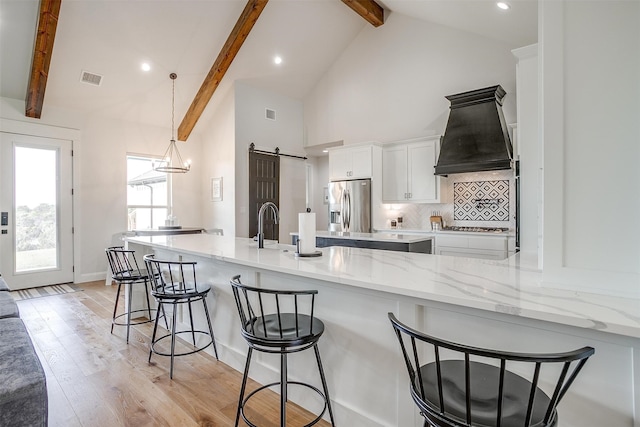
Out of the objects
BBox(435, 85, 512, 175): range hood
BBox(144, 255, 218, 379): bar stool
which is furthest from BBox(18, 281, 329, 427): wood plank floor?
BBox(435, 85, 512, 175): range hood

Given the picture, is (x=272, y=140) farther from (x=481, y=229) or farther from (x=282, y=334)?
(x=282, y=334)

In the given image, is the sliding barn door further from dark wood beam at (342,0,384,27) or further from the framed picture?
dark wood beam at (342,0,384,27)

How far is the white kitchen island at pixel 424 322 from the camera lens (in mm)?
1103

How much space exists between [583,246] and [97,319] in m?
4.50

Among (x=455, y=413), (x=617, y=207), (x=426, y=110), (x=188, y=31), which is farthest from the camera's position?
(x=426, y=110)

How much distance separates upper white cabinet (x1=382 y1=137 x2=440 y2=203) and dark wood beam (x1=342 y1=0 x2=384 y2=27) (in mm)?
2255

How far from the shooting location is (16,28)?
4238 millimetres

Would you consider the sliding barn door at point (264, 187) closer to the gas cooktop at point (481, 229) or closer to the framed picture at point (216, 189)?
the framed picture at point (216, 189)

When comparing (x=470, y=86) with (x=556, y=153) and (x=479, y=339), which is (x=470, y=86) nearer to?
(x=556, y=153)

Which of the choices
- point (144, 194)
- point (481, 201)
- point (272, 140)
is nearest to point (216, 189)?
point (144, 194)

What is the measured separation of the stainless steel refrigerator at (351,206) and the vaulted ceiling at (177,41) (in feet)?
8.62

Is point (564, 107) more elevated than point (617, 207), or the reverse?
point (564, 107)

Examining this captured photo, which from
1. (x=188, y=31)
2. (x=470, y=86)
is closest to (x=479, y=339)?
(x=470, y=86)

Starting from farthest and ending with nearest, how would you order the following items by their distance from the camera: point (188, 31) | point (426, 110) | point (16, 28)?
point (426, 110) → point (188, 31) → point (16, 28)
